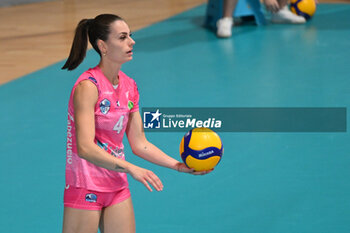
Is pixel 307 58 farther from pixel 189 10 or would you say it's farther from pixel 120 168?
pixel 120 168

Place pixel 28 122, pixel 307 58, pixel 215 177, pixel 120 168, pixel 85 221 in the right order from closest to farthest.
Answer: pixel 120 168 < pixel 85 221 < pixel 215 177 < pixel 28 122 < pixel 307 58

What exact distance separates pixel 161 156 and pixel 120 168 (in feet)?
1.66

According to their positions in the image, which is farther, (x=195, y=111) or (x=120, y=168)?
(x=195, y=111)

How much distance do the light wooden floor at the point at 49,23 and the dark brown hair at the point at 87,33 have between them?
5.09 m

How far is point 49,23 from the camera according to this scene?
1184cm

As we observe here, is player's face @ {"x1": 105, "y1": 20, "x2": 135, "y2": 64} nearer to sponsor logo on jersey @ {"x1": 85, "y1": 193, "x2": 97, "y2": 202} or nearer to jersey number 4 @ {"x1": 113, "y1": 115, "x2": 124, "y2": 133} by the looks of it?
jersey number 4 @ {"x1": 113, "y1": 115, "x2": 124, "y2": 133}

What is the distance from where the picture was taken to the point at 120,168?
3.03 meters

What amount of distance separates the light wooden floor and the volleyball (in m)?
2.50

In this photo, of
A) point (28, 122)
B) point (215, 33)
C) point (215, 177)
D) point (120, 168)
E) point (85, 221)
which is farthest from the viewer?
point (215, 33)

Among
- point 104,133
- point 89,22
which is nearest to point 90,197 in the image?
point 104,133

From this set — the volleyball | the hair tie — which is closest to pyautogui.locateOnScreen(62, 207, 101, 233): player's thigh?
the hair tie

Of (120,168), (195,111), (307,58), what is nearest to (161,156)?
(120,168)

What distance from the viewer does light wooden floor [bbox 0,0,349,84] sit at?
9.18 meters

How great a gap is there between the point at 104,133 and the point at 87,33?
0.53 metres
